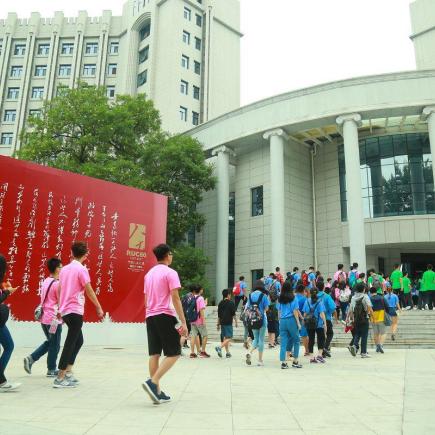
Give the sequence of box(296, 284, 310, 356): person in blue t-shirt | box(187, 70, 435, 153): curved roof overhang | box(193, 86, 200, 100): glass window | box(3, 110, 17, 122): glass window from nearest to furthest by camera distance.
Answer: box(296, 284, 310, 356): person in blue t-shirt < box(187, 70, 435, 153): curved roof overhang < box(193, 86, 200, 100): glass window < box(3, 110, 17, 122): glass window

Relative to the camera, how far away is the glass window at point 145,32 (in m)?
41.7

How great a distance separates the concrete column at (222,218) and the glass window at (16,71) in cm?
2875

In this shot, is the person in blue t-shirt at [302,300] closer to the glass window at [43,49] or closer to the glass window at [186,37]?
the glass window at [186,37]

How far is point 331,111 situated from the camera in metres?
23.0

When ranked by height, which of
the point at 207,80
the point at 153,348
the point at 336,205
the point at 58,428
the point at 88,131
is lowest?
the point at 58,428

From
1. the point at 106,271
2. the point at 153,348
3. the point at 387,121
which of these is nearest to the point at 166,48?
the point at 387,121

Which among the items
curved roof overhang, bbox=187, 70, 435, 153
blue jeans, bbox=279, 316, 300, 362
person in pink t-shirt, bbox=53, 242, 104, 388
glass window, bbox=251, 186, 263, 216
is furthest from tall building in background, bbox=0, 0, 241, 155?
person in pink t-shirt, bbox=53, 242, 104, 388

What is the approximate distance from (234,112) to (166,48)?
1470 centimetres

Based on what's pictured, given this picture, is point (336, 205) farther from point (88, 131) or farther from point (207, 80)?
point (207, 80)

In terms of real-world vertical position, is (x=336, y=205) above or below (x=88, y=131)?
below

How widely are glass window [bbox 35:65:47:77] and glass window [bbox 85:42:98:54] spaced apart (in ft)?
15.0

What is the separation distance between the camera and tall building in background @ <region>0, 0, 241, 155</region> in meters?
37.6

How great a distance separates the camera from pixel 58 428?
3.68m

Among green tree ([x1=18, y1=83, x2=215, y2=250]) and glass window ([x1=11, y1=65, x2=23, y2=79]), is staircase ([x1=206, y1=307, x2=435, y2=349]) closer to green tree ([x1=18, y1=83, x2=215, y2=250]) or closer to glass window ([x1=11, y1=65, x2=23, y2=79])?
green tree ([x1=18, y1=83, x2=215, y2=250])
